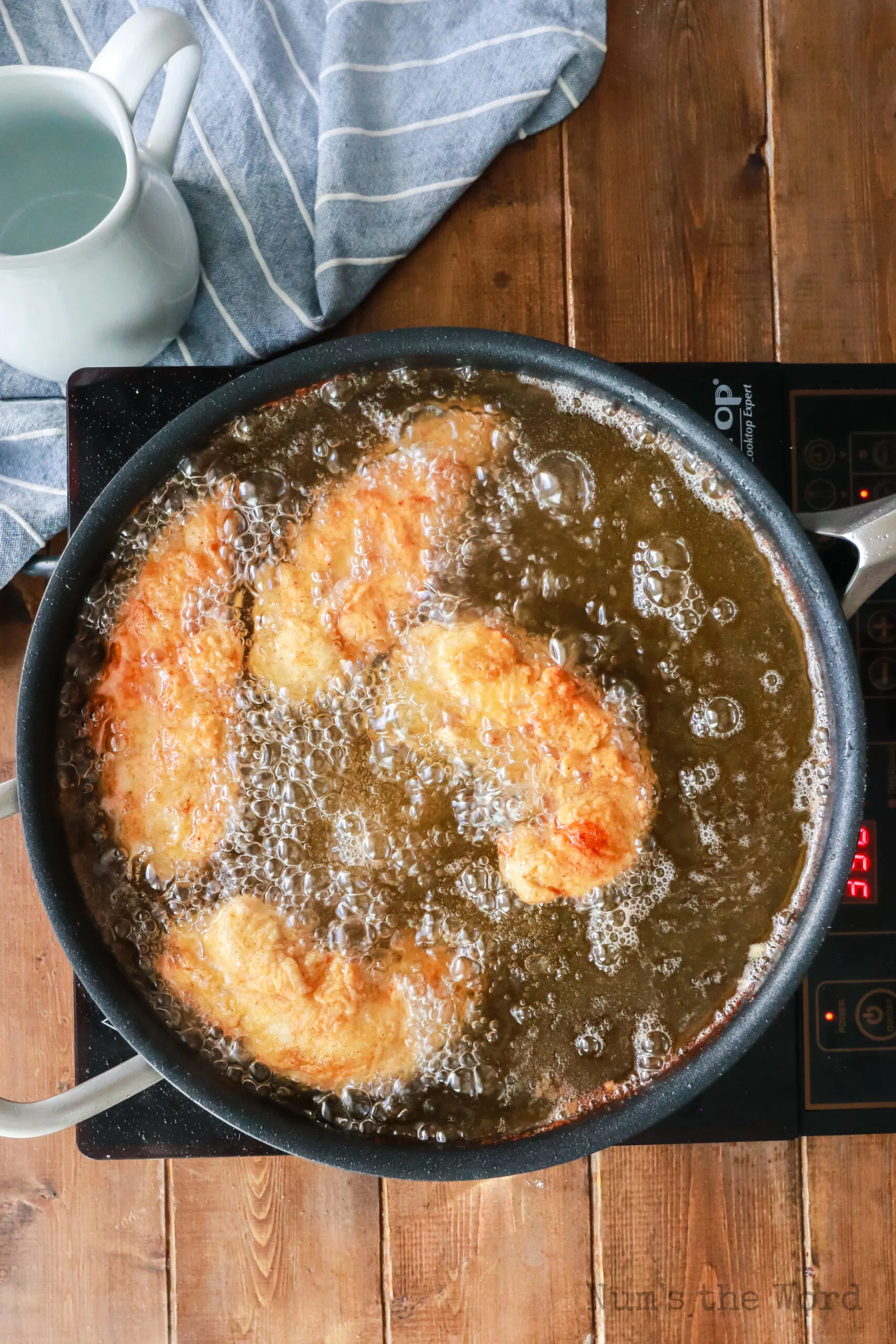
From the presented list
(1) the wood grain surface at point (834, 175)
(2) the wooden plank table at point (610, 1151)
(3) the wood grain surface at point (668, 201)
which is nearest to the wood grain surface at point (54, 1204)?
(2) the wooden plank table at point (610, 1151)

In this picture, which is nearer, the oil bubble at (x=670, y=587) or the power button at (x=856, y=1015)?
the oil bubble at (x=670, y=587)

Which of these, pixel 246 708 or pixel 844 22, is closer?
pixel 246 708

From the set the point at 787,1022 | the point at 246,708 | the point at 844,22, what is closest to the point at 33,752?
the point at 246,708

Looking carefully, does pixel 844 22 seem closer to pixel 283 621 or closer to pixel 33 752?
pixel 283 621

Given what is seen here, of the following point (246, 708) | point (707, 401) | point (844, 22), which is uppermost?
point (844, 22)

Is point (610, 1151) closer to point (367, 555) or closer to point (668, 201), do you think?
point (367, 555)

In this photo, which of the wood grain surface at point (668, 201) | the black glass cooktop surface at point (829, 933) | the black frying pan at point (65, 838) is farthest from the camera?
the wood grain surface at point (668, 201)

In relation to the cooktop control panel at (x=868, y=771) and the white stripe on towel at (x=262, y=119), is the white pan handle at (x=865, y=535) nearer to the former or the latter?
the cooktop control panel at (x=868, y=771)

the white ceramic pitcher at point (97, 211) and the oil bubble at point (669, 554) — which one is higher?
the white ceramic pitcher at point (97, 211)
